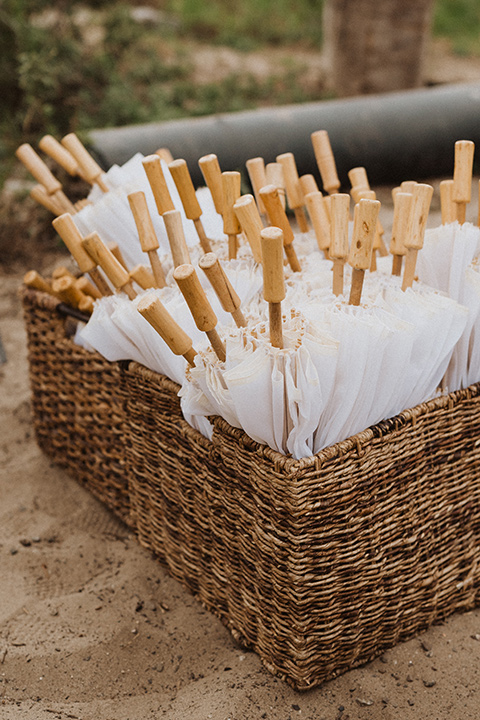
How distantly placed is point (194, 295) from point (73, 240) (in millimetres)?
456

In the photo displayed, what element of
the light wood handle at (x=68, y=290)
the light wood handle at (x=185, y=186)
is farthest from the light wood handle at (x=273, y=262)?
the light wood handle at (x=68, y=290)

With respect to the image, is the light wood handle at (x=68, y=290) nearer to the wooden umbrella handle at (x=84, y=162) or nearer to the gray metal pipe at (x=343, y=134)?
the wooden umbrella handle at (x=84, y=162)

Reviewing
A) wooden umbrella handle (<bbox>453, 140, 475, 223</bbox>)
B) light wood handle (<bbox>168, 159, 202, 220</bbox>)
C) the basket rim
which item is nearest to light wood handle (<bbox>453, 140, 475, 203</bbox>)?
wooden umbrella handle (<bbox>453, 140, 475, 223</bbox>)

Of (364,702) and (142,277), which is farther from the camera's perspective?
(142,277)

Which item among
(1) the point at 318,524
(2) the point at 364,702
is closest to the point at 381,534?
(1) the point at 318,524

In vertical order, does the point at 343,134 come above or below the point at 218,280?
below

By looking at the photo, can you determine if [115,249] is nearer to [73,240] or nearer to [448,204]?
[73,240]

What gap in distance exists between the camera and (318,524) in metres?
1.16

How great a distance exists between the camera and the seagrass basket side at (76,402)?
163 centimetres

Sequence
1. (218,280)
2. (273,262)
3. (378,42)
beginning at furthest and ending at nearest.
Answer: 1. (378,42)
2. (218,280)
3. (273,262)

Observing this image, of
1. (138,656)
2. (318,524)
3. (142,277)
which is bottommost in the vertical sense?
(138,656)

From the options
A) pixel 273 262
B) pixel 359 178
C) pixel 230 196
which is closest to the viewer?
pixel 273 262

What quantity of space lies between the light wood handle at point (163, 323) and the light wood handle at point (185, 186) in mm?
326

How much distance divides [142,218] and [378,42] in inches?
175
